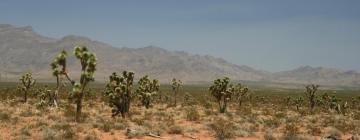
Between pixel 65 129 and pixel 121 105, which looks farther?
pixel 121 105

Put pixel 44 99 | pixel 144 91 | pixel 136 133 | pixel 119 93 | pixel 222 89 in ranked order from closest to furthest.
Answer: pixel 136 133
pixel 119 93
pixel 222 89
pixel 44 99
pixel 144 91

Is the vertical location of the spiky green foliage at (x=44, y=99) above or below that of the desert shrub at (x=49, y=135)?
above

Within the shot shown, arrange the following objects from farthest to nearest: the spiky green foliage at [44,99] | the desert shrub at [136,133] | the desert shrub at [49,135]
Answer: the spiky green foliage at [44,99] → the desert shrub at [136,133] → the desert shrub at [49,135]

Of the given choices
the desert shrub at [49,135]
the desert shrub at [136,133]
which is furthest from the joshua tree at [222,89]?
the desert shrub at [49,135]

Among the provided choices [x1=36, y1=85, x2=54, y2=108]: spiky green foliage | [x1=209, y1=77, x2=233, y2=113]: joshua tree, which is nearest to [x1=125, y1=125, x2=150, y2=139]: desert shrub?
[x1=36, y1=85, x2=54, y2=108]: spiky green foliage

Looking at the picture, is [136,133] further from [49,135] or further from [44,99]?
[44,99]

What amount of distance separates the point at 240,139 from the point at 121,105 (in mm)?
13564

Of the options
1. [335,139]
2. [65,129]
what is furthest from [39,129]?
[335,139]

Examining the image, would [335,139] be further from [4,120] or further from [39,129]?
[4,120]

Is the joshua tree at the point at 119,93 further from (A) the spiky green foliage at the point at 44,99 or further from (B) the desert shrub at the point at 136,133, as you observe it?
(B) the desert shrub at the point at 136,133

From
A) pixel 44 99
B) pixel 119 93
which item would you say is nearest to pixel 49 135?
pixel 119 93

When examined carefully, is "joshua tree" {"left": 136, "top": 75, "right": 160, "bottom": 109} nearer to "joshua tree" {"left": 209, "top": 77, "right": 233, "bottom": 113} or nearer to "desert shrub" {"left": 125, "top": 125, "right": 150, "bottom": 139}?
"joshua tree" {"left": 209, "top": 77, "right": 233, "bottom": 113}

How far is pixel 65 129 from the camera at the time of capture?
957 inches

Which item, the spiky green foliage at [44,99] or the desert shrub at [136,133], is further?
the spiky green foliage at [44,99]
